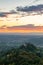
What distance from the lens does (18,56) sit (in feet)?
308

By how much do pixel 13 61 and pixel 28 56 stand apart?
916 cm

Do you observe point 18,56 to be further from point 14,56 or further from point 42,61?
point 42,61

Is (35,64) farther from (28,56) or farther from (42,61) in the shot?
(28,56)

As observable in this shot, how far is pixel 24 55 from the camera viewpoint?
96.1 meters

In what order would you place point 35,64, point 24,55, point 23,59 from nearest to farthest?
1. point 35,64
2. point 23,59
3. point 24,55

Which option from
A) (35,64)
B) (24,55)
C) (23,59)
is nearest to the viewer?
(35,64)

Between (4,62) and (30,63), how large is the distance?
22.7 ft

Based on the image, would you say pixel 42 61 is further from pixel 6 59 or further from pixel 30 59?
pixel 6 59

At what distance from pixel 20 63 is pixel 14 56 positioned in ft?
28.4

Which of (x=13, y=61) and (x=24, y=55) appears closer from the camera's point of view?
(x=13, y=61)

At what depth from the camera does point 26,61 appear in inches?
3477

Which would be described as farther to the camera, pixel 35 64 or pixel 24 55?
pixel 24 55

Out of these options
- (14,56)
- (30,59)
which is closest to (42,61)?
(30,59)

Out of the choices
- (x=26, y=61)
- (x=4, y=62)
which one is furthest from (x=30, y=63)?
(x=4, y=62)
